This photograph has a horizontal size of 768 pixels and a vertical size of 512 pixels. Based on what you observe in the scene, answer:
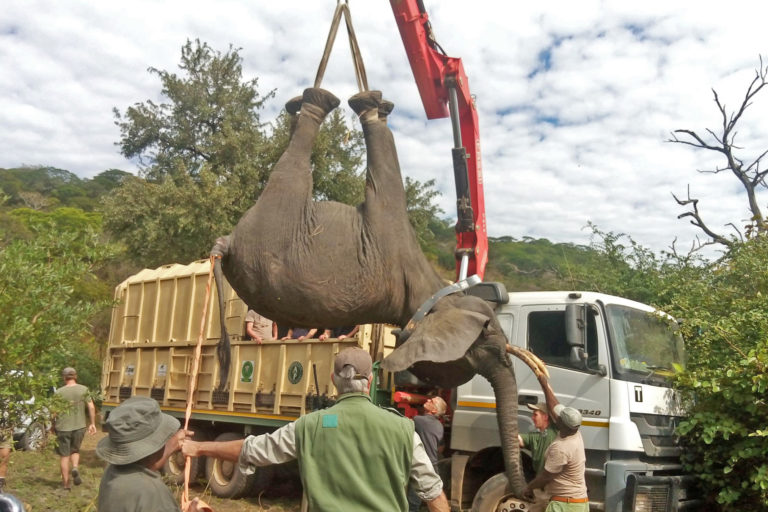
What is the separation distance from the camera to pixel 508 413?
4.59 metres

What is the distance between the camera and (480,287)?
293 inches

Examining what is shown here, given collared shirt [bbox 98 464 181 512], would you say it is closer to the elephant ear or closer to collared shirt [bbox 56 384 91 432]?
the elephant ear

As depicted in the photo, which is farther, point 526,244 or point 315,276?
point 526,244

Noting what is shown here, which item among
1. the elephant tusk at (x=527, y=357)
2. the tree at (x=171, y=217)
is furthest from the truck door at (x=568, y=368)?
the tree at (x=171, y=217)

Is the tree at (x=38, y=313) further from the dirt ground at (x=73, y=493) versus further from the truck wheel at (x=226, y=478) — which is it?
the truck wheel at (x=226, y=478)

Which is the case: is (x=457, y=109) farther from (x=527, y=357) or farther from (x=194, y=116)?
(x=194, y=116)

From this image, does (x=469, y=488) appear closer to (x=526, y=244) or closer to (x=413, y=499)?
(x=413, y=499)

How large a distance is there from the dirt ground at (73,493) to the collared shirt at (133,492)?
19.7 feet

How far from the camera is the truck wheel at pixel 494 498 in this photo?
6.82m

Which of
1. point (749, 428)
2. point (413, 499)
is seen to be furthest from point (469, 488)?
point (749, 428)

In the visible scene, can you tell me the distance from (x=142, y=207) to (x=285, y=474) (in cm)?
1132

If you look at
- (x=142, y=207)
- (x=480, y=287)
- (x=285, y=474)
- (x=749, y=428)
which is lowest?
(x=285, y=474)

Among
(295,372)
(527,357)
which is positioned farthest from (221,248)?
(295,372)

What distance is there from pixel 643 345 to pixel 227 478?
6.26 m
